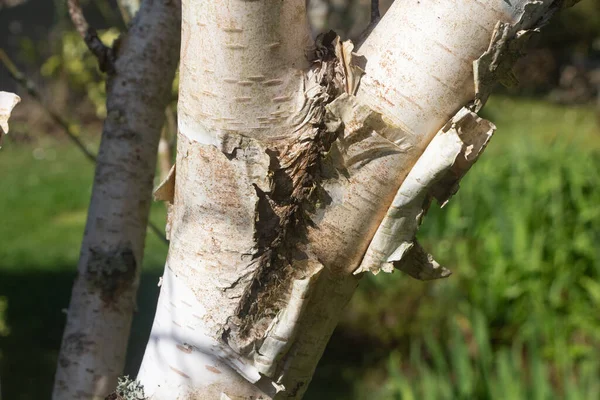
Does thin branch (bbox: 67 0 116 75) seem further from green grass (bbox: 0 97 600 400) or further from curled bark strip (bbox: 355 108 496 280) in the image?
green grass (bbox: 0 97 600 400)

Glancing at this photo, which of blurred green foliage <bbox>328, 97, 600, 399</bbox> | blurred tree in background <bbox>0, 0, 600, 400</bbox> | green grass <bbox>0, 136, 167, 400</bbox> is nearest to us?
blurred tree in background <bbox>0, 0, 600, 400</bbox>

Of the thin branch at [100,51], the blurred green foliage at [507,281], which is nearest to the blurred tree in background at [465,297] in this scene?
the blurred green foliage at [507,281]

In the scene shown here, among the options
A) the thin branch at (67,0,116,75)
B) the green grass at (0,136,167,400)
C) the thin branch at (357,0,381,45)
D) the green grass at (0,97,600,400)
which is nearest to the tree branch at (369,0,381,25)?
the thin branch at (357,0,381,45)

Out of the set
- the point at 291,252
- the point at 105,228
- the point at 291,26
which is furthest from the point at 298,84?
the point at 105,228

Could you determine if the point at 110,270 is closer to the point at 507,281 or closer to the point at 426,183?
the point at 426,183

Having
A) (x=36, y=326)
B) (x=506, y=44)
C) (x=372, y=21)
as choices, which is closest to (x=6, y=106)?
(x=372, y=21)

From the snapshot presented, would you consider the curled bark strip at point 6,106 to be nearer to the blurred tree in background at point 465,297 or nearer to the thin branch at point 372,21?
the thin branch at point 372,21

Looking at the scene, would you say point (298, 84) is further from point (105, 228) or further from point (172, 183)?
point (105, 228)
